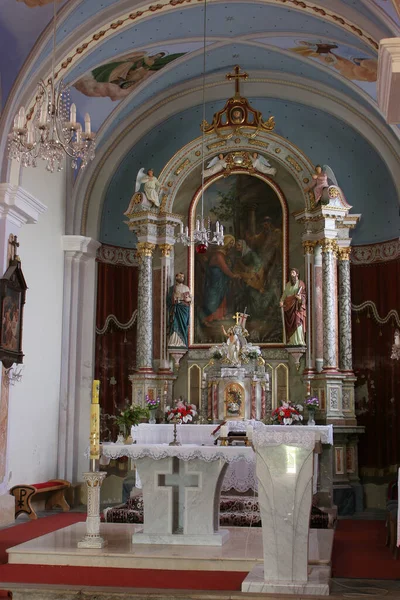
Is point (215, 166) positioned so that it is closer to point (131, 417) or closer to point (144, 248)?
point (144, 248)

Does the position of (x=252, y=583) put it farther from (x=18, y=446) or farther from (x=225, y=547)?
(x=18, y=446)

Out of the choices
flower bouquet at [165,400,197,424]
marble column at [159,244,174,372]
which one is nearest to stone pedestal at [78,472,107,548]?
flower bouquet at [165,400,197,424]

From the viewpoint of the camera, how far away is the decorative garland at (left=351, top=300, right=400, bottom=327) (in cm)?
1307

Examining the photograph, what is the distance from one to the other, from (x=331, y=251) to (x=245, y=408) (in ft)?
9.38

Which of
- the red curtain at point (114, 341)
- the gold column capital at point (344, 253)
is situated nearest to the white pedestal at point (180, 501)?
the red curtain at point (114, 341)

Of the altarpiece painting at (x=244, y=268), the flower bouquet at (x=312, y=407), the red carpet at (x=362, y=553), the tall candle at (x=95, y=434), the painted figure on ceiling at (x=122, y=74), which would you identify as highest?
the painted figure on ceiling at (x=122, y=74)

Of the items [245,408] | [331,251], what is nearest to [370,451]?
[245,408]

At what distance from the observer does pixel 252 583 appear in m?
6.09

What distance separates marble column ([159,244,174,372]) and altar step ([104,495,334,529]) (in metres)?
3.59

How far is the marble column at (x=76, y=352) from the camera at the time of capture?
13.3 metres

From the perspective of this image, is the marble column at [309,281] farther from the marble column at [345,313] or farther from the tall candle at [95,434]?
the tall candle at [95,434]

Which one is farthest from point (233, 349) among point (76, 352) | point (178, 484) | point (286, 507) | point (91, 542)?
point (286, 507)

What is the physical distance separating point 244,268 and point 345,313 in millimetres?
1878

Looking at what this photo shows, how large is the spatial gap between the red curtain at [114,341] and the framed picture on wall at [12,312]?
2768 mm
